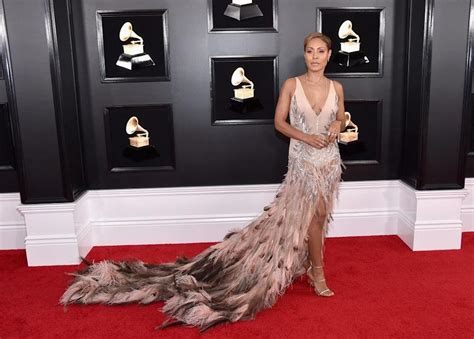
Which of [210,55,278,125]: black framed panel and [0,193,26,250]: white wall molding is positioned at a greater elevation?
[210,55,278,125]: black framed panel

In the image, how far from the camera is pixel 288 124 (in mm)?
2666

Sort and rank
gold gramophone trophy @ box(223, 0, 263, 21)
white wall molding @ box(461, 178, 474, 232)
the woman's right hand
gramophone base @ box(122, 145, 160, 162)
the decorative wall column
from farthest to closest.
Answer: white wall molding @ box(461, 178, 474, 232), gramophone base @ box(122, 145, 160, 162), gold gramophone trophy @ box(223, 0, 263, 21), the decorative wall column, the woman's right hand

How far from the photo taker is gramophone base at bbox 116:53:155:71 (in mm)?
3387

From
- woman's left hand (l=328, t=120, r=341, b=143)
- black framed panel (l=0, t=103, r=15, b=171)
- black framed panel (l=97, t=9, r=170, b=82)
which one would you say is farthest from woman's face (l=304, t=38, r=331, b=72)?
black framed panel (l=0, t=103, r=15, b=171)

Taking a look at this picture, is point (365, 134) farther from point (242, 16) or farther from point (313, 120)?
point (242, 16)

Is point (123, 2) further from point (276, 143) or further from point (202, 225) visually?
point (202, 225)

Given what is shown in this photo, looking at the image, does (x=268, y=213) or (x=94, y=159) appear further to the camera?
(x=94, y=159)

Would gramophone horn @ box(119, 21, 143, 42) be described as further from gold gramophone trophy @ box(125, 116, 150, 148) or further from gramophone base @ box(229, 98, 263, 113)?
gramophone base @ box(229, 98, 263, 113)

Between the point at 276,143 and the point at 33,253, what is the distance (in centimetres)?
194

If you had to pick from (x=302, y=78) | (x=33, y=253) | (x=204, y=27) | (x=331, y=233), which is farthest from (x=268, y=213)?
(x=33, y=253)

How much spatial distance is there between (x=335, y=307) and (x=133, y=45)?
88.8 inches

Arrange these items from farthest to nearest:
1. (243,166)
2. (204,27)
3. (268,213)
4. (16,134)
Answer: (243,166), (204,27), (16,134), (268,213)

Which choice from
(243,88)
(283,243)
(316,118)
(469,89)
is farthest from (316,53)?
(469,89)

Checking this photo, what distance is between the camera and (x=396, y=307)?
2605 mm
